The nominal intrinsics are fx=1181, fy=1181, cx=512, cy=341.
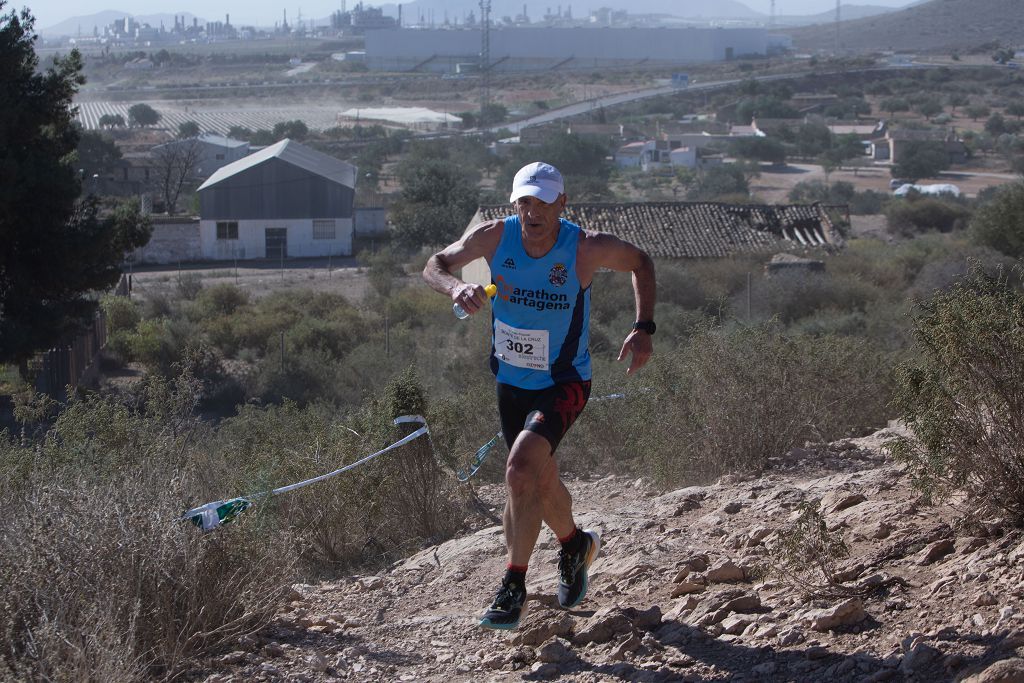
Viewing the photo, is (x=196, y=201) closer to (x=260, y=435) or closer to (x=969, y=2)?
(x=260, y=435)

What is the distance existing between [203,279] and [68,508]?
36.1 metres

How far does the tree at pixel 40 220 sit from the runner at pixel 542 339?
1483 cm

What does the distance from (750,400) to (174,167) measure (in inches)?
2158

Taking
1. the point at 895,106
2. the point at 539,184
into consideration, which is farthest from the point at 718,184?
the point at 539,184

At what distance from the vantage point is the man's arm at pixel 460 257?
5.05 metres

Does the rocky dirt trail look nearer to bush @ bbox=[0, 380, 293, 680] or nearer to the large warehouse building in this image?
bush @ bbox=[0, 380, 293, 680]

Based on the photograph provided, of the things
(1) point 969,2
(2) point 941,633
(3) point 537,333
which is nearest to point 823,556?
(2) point 941,633

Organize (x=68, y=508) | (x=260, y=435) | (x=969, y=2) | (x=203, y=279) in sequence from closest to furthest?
(x=68, y=508), (x=260, y=435), (x=203, y=279), (x=969, y=2)

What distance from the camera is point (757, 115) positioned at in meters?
89.1

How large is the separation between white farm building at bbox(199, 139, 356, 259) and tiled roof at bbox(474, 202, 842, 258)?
12439 millimetres

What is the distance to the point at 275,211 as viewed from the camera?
4659 centimetres

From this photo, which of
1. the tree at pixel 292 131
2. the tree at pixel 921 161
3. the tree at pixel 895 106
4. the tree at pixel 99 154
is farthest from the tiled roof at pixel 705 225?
the tree at pixel 895 106

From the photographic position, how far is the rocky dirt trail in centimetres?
419

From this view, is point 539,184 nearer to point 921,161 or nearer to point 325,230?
point 325,230
